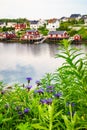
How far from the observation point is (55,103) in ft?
7.91

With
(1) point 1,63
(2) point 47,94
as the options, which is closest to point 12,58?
(1) point 1,63

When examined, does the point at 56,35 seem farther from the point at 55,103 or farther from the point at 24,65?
the point at 55,103

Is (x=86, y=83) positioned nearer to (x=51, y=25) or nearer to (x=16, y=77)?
(x=16, y=77)

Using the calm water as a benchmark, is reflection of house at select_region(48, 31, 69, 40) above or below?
above

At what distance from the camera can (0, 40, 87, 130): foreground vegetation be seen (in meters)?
1.86

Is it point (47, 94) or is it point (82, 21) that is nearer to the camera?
point (47, 94)

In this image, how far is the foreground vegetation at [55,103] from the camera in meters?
1.86

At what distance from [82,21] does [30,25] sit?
11.9 m

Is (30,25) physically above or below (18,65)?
above

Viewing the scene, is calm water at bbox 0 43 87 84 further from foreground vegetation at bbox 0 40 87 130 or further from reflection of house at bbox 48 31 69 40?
foreground vegetation at bbox 0 40 87 130

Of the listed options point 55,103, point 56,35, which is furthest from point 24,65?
point 55,103

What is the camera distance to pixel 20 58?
34688 millimetres

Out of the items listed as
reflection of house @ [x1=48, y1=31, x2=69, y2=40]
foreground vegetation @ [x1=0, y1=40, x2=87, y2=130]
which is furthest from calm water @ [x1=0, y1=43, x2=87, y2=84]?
foreground vegetation @ [x1=0, y1=40, x2=87, y2=130]

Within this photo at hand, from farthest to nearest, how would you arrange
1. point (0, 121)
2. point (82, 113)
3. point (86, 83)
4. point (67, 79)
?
1. point (67, 79)
2. point (0, 121)
3. point (82, 113)
4. point (86, 83)
